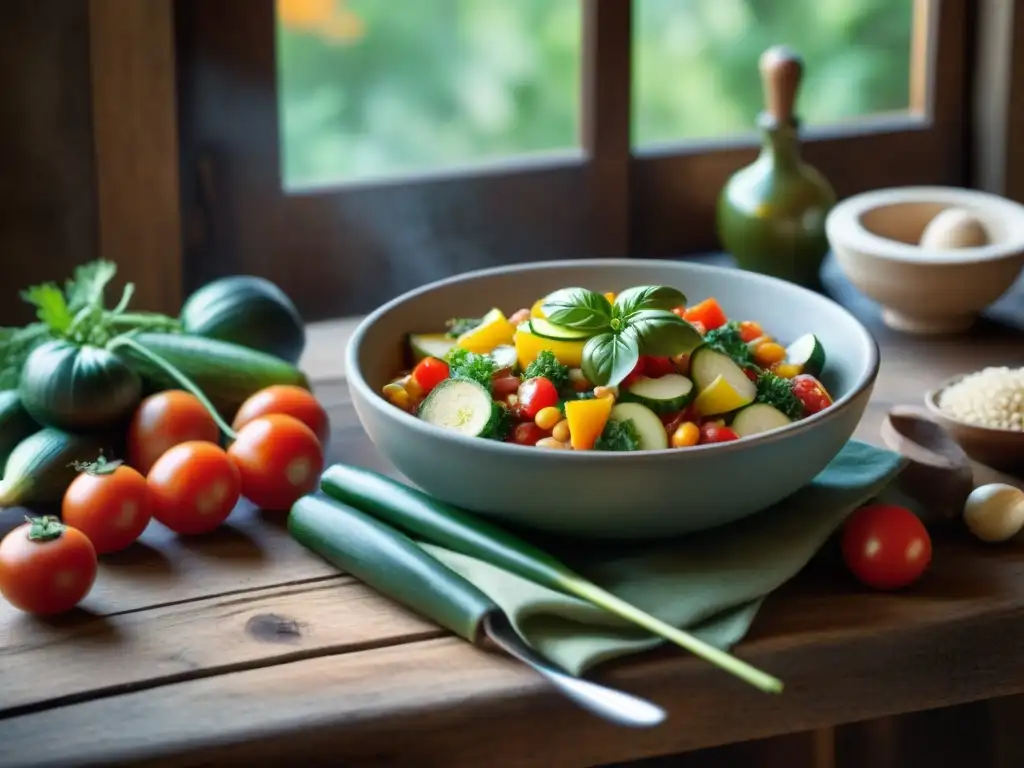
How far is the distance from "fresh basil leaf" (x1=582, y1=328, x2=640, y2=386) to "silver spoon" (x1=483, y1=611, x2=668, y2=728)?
0.22 m

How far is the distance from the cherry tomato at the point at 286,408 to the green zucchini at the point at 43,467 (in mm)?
146

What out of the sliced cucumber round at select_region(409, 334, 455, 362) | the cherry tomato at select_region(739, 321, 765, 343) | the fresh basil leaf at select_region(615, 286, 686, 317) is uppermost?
the fresh basil leaf at select_region(615, 286, 686, 317)

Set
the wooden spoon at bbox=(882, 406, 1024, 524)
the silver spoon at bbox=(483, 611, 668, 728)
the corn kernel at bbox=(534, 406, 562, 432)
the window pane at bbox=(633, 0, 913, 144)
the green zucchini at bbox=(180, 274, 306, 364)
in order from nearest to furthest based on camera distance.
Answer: the silver spoon at bbox=(483, 611, 668, 728), the corn kernel at bbox=(534, 406, 562, 432), the wooden spoon at bbox=(882, 406, 1024, 524), the green zucchini at bbox=(180, 274, 306, 364), the window pane at bbox=(633, 0, 913, 144)

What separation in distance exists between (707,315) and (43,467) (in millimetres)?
641

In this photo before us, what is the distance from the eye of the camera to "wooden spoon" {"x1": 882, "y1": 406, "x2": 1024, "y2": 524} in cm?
134

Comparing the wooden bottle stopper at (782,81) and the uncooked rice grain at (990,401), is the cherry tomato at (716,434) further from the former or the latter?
the wooden bottle stopper at (782,81)

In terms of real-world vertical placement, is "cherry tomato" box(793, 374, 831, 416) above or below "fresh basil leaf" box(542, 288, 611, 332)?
below

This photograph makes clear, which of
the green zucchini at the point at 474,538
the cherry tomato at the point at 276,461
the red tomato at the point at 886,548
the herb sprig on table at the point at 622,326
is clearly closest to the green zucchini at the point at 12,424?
the cherry tomato at the point at 276,461

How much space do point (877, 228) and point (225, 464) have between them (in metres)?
0.96

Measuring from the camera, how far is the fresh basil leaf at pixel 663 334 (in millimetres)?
1241

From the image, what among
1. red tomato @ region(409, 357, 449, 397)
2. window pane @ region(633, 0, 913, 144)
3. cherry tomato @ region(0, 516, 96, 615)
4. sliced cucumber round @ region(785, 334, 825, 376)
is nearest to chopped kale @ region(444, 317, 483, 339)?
Result: red tomato @ region(409, 357, 449, 397)

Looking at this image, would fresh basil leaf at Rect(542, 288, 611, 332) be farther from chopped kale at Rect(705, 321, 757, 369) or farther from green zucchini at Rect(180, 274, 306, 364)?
green zucchini at Rect(180, 274, 306, 364)

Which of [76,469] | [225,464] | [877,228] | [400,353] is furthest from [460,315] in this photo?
[877,228]

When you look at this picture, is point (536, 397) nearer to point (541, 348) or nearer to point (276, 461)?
point (541, 348)
